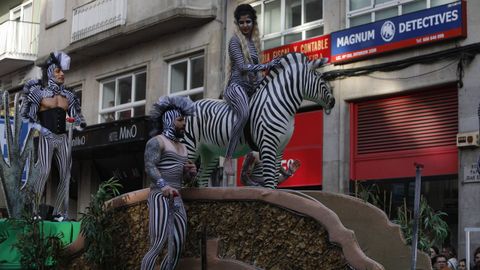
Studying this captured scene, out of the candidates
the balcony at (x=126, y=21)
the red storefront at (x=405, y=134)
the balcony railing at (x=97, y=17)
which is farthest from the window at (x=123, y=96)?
the red storefront at (x=405, y=134)

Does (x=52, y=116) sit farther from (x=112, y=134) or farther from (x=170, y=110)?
(x=112, y=134)

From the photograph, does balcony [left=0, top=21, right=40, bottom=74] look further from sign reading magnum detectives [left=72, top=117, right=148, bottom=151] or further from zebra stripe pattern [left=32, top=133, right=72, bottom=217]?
zebra stripe pattern [left=32, top=133, right=72, bottom=217]

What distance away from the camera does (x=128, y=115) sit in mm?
24672

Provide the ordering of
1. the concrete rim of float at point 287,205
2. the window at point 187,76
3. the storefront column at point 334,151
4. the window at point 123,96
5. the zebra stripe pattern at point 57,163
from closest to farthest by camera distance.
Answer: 1. the concrete rim of float at point 287,205
2. the zebra stripe pattern at point 57,163
3. the storefront column at point 334,151
4. the window at point 187,76
5. the window at point 123,96

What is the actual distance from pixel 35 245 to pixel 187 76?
14572mm

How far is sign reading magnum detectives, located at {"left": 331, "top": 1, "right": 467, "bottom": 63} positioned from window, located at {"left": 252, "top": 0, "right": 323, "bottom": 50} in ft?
4.23

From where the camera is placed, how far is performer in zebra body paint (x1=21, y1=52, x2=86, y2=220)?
371 inches

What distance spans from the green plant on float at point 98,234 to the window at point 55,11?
19.8 meters

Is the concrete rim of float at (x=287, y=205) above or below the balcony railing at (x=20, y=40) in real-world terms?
below

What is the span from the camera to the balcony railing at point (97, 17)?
77.7 feet

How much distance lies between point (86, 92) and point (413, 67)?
1328 centimetres

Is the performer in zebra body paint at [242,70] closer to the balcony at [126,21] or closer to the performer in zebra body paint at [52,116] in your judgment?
the performer in zebra body paint at [52,116]

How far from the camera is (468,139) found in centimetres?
1503

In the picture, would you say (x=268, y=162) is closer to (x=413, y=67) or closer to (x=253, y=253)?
(x=253, y=253)
